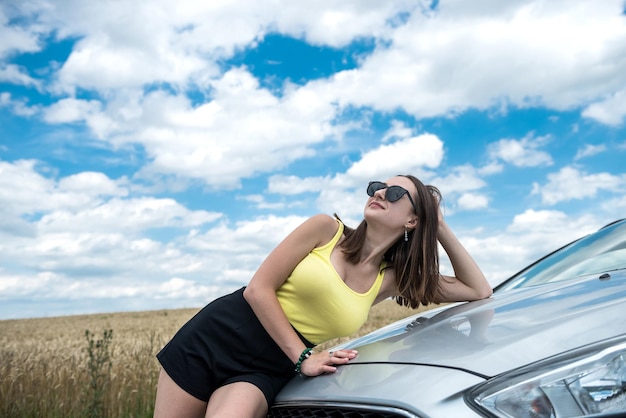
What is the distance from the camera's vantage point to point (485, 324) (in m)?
2.36

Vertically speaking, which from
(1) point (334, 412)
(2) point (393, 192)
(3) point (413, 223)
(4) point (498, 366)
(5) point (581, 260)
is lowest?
(1) point (334, 412)

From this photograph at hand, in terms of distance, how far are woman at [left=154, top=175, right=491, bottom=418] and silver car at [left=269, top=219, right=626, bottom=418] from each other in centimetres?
17

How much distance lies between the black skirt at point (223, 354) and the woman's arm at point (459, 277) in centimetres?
93

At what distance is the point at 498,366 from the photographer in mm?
1924

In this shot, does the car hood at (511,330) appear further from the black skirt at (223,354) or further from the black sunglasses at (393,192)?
the black sunglasses at (393,192)

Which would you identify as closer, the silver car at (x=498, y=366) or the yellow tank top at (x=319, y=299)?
the silver car at (x=498, y=366)

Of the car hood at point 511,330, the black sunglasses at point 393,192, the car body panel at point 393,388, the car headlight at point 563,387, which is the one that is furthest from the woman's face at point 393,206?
the car headlight at point 563,387

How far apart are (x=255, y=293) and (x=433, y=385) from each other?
3.46 ft

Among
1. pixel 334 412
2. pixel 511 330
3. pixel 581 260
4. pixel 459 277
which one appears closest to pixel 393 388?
pixel 334 412

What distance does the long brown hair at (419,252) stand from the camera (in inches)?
121

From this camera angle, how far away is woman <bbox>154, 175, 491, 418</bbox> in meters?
2.72

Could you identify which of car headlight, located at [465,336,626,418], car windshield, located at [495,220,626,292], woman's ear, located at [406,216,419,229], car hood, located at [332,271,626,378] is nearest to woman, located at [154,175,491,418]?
woman's ear, located at [406,216,419,229]

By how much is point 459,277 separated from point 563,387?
1508 mm

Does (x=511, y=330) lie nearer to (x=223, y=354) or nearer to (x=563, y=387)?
(x=563, y=387)
